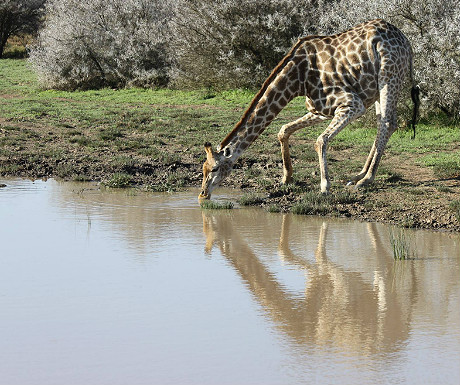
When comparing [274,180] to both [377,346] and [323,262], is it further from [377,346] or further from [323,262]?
[377,346]

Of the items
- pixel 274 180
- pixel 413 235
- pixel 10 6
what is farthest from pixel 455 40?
pixel 10 6

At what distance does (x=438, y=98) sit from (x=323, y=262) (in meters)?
8.76

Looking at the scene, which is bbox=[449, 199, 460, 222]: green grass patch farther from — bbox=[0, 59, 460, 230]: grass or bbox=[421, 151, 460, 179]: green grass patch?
bbox=[421, 151, 460, 179]: green grass patch

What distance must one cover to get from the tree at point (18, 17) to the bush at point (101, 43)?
1145 cm

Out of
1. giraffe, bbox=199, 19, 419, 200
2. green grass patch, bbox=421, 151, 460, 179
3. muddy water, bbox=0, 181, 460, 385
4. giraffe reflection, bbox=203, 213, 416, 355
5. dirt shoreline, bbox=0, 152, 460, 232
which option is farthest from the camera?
green grass patch, bbox=421, 151, 460, 179

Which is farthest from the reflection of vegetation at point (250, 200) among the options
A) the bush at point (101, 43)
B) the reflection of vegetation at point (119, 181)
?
the bush at point (101, 43)

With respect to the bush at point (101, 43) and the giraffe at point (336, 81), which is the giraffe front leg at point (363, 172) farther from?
the bush at point (101, 43)

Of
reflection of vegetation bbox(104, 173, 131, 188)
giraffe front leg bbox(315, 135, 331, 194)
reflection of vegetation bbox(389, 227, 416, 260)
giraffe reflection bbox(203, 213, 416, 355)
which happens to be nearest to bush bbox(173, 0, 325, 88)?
reflection of vegetation bbox(104, 173, 131, 188)

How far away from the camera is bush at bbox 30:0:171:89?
2562 cm

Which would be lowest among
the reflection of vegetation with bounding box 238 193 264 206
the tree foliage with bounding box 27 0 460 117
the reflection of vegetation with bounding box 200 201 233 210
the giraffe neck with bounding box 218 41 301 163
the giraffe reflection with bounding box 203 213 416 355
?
the giraffe reflection with bounding box 203 213 416 355

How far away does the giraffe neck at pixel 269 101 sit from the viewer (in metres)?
11.8

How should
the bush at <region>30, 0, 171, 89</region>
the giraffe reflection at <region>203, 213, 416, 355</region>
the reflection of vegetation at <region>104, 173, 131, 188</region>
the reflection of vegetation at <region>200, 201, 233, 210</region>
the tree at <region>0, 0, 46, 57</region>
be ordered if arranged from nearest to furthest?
the giraffe reflection at <region>203, 213, 416, 355</region>, the reflection of vegetation at <region>200, 201, 233, 210</region>, the reflection of vegetation at <region>104, 173, 131, 188</region>, the bush at <region>30, 0, 171, 89</region>, the tree at <region>0, 0, 46, 57</region>

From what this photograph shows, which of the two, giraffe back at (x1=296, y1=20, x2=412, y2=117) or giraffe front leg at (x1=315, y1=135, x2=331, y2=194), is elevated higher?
giraffe back at (x1=296, y1=20, x2=412, y2=117)

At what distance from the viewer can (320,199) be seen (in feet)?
36.3
